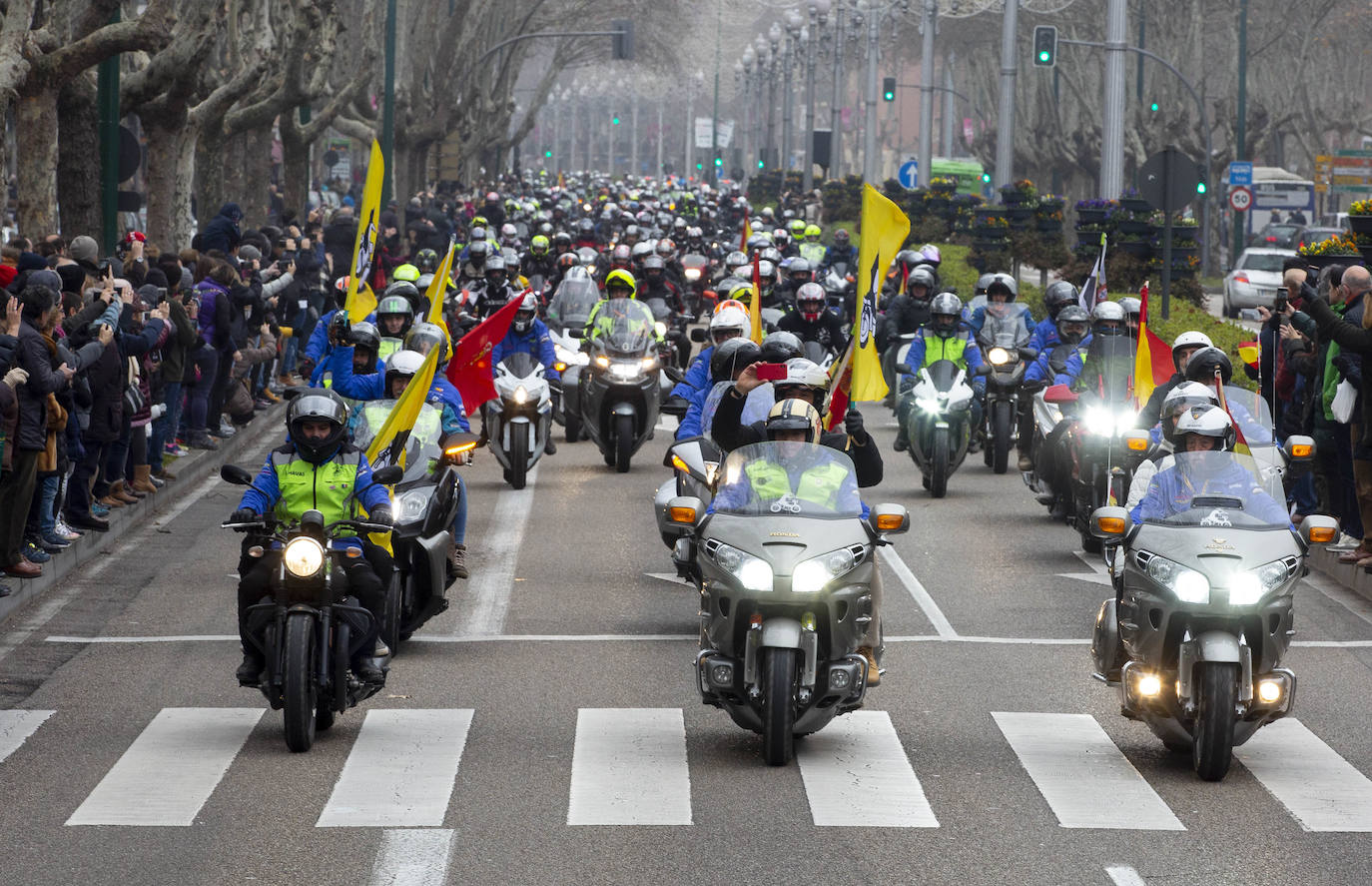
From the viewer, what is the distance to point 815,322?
21094 mm

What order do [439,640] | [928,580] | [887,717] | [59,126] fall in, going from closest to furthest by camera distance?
[887,717], [439,640], [928,580], [59,126]

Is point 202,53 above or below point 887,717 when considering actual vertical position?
above

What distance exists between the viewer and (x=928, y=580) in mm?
15016

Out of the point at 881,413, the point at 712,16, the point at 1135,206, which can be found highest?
the point at 712,16

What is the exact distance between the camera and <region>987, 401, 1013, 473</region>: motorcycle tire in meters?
21.1

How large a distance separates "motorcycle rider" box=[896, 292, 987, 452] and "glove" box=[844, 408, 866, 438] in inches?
318

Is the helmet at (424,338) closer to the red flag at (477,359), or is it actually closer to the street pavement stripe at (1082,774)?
the red flag at (477,359)

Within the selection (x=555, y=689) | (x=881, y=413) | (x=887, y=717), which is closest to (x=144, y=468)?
(x=555, y=689)

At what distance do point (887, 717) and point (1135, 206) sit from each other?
23.0 meters

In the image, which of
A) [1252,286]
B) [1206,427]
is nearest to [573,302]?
[1206,427]

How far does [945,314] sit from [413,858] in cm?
1257

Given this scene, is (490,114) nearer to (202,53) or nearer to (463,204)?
(463,204)

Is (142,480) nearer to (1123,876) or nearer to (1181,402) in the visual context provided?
(1181,402)

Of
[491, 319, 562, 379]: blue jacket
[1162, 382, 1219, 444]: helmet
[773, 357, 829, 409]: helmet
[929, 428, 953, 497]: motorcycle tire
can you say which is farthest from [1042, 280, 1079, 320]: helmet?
[773, 357, 829, 409]: helmet
